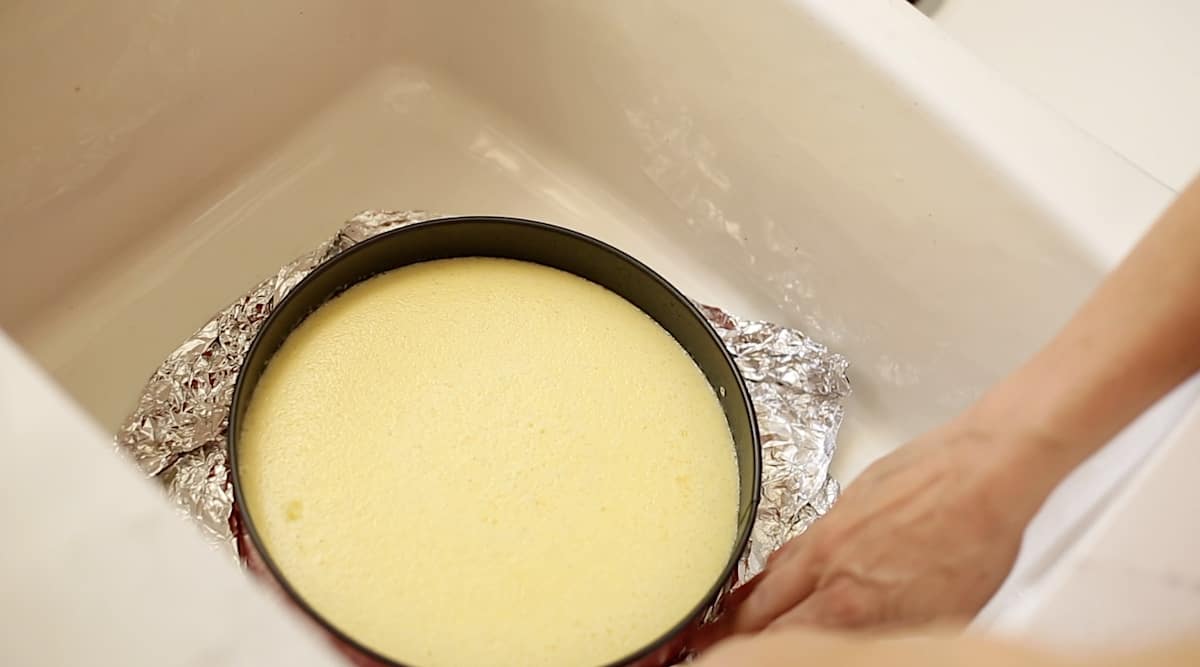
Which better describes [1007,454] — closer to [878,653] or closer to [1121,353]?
[1121,353]

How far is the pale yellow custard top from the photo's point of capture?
23.4 inches

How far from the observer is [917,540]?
53cm

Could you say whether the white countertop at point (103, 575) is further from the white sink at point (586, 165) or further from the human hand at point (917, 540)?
the white sink at point (586, 165)

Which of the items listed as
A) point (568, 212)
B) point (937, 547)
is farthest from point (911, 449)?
point (568, 212)

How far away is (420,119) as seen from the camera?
0.96 metres

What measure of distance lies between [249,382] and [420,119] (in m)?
0.41

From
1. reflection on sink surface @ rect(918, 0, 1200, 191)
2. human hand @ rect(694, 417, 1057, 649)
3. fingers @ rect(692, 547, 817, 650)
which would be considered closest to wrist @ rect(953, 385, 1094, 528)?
human hand @ rect(694, 417, 1057, 649)

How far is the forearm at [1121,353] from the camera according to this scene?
1.58ft

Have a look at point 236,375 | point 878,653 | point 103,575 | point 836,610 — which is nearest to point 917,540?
point 836,610

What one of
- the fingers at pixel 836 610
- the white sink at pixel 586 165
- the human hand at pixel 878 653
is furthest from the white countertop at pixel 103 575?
the white sink at pixel 586 165

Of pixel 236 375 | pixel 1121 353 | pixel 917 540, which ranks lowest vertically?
pixel 236 375

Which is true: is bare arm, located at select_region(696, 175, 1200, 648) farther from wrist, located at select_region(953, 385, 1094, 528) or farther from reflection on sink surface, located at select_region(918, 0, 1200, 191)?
reflection on sink surface, located at select_region(918, 0, 1200, 191)

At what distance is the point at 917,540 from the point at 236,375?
0.52 metres

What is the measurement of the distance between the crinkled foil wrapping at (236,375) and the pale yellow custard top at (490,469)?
107 mm
